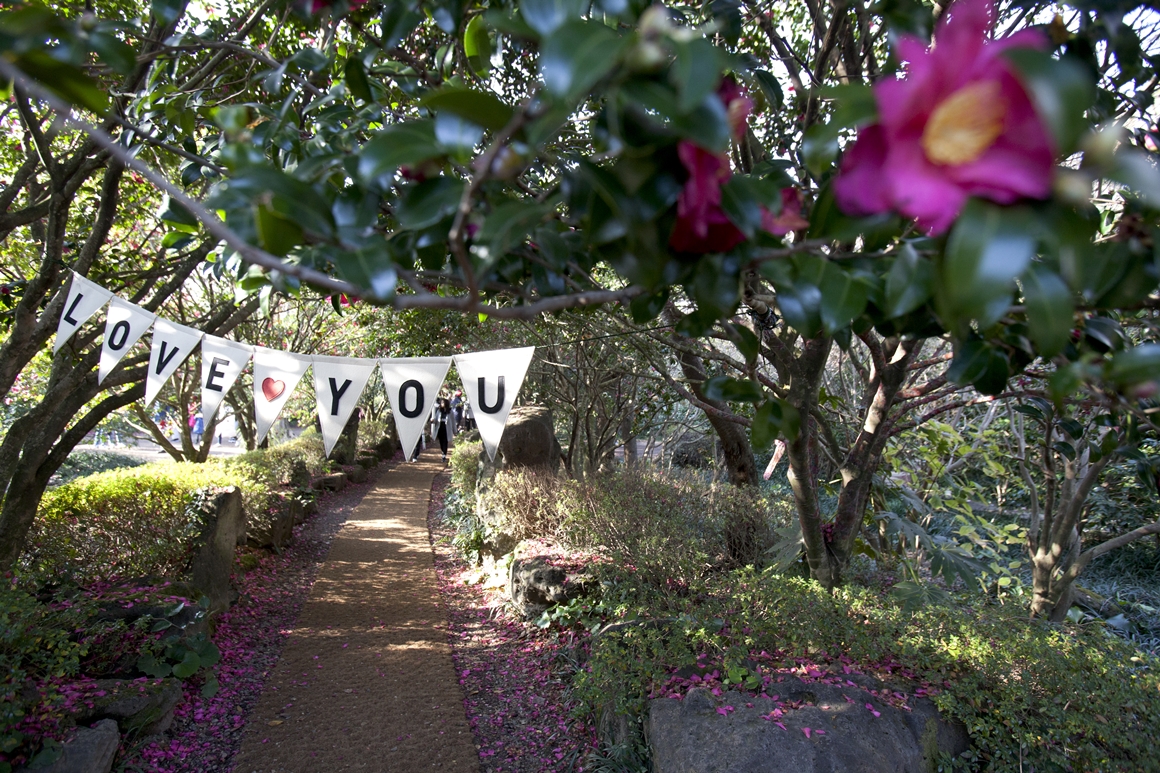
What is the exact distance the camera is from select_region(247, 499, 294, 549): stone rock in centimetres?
656

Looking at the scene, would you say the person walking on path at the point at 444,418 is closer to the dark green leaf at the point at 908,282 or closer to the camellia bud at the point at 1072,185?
the dark green leaf at the point at 908,282

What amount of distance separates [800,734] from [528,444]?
17.6ft

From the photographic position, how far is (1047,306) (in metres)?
0.50

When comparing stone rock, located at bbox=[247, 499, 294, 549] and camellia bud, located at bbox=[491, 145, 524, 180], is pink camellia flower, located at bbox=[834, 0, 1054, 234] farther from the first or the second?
stone rock, located at bbox=[247, 499, 294, 549]

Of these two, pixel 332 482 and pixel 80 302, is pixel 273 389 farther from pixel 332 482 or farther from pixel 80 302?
pixel 332 482

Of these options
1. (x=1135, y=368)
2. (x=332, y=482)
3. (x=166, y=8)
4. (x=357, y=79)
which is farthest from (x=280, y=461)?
(x=1135, y=368)

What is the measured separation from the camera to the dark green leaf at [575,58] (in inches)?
17.5

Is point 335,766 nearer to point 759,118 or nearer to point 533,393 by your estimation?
point 759,118

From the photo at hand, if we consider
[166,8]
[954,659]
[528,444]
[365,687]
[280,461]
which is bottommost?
[365,687]

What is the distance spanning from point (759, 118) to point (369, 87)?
10.4 ft

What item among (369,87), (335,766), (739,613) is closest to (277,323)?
(335,766)

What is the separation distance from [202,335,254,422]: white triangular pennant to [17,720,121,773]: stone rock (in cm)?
146

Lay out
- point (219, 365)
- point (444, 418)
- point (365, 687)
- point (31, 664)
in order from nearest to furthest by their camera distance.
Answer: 1. point (31, 664)
2. point (219, 365)
3. point (365, 687)
4. point (444, 418)

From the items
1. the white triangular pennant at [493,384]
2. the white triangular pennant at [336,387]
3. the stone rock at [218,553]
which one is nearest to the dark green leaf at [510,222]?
Result: the white triangular pennant at [493,384]
